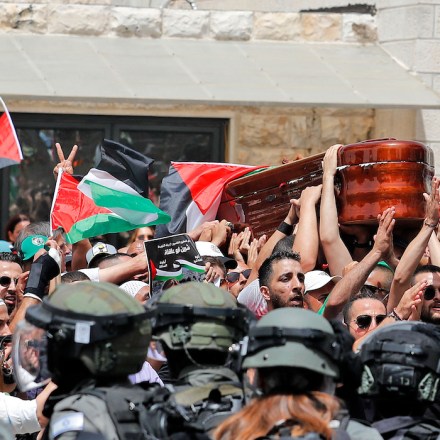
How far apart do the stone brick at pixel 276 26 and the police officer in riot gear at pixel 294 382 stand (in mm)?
8705

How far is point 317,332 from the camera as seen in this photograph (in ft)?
13.8

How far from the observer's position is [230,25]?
1266 cm

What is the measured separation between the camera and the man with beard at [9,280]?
313 inches

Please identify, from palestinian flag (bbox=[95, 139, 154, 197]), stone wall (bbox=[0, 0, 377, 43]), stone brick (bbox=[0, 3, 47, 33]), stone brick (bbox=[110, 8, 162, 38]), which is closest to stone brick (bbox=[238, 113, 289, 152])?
stone wall (bbox=[0, 0, 377, 43])

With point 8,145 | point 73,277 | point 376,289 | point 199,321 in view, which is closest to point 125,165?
point 8,145

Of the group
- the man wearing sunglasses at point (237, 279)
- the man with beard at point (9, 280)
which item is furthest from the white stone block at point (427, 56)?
the man with beard at point (9, 280)

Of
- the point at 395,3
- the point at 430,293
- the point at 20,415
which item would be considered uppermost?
the point at 395,3

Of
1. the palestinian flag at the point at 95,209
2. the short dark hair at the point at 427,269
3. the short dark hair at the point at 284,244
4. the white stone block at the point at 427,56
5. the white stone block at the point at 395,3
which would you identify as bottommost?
the short dark hair at the point at 427,269

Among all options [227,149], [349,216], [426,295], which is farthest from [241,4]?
[426,295]

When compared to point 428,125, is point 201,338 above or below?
below

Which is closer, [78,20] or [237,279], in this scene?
[237,279]

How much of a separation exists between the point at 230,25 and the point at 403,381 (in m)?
8.60

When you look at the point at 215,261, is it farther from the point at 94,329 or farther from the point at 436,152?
the point at 436,152

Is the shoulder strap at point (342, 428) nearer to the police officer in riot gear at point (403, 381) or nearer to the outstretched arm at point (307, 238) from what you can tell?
the police officer in riot gear at point (403, 381)
